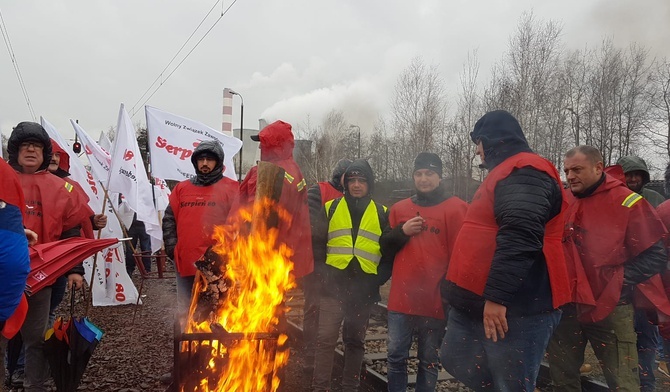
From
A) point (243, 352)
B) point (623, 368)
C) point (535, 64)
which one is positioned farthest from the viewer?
point (535, 64)

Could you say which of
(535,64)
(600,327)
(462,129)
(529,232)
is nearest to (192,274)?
(529,232)

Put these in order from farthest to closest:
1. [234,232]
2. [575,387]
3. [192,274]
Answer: [192,274] < [234,232] < [575,387]

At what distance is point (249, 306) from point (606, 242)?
282cm

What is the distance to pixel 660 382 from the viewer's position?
16.2ft

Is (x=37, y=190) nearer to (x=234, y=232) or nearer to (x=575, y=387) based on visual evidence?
(x=234, y=232)

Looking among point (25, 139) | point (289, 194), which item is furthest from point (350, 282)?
point (25, 139)

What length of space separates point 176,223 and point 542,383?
4054 millimetres

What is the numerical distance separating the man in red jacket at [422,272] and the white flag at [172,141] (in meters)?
4.09

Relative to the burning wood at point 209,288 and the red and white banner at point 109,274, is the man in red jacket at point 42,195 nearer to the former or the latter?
the burning wood at point 209,288

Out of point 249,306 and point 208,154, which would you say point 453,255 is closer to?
point 249,306

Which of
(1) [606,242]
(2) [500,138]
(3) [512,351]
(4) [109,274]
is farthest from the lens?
(4) [109,274]

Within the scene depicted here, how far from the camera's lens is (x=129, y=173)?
21.9 feet

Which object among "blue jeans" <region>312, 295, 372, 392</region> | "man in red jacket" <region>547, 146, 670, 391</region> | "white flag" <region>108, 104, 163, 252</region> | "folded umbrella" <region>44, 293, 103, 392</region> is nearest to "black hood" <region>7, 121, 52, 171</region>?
"folded umbrella" <region>44, 293, 103, 392</region>

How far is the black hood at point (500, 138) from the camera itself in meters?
2.96
